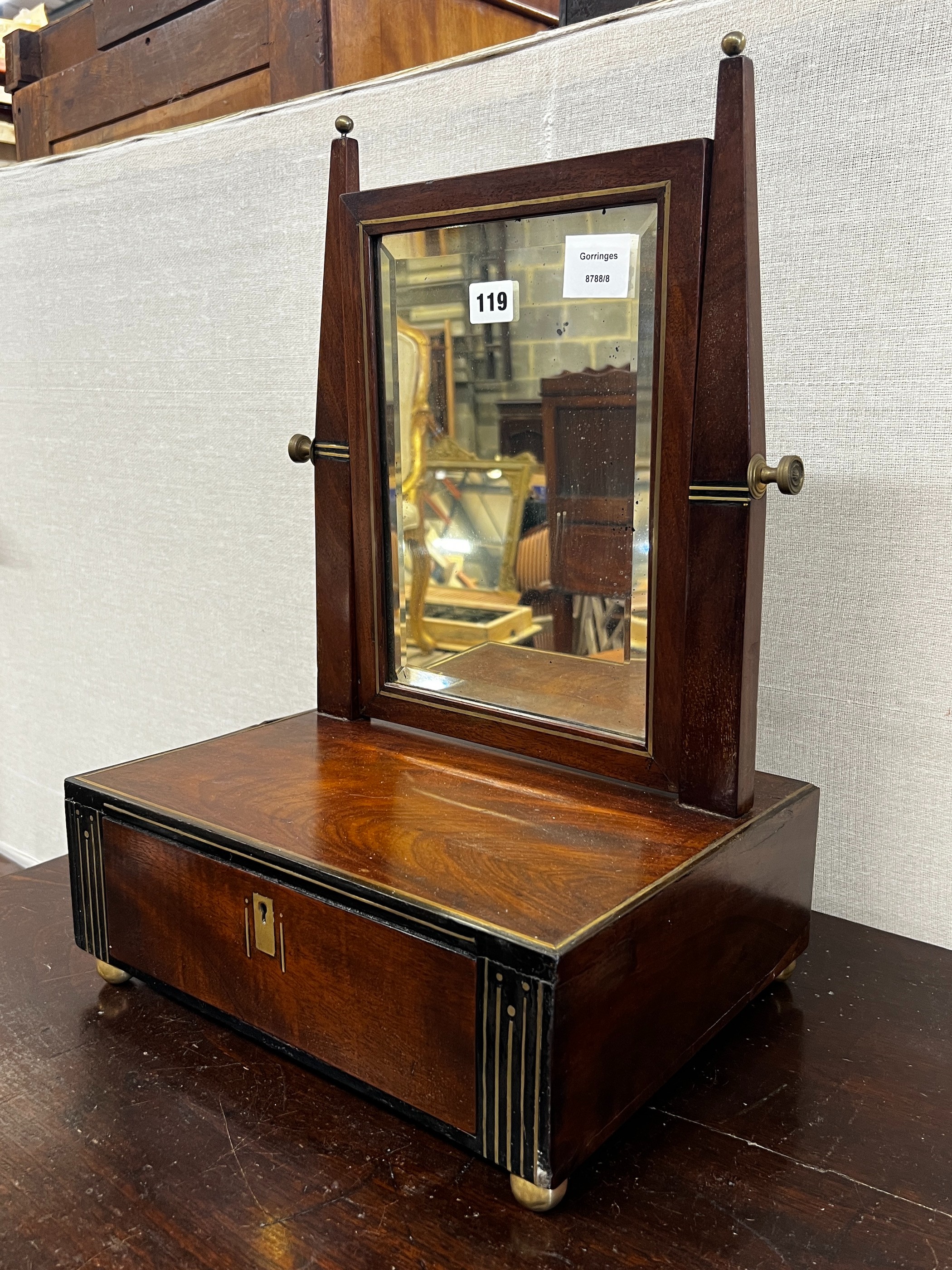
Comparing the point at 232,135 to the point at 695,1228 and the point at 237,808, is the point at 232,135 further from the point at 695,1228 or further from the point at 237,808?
A: the point at 695,1228

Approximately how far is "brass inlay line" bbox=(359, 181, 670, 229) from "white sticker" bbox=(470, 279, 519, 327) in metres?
0.05

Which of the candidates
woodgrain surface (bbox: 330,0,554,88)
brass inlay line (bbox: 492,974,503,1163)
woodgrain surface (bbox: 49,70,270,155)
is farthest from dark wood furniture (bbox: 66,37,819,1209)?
woodgrain surface (bbox: 49,70,270,155)

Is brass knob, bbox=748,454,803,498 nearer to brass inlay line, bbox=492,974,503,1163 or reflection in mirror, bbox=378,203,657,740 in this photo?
reflection in mirror, bbox=378,203,657,740

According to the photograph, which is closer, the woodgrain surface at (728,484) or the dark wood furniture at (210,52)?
the woodgrain surface at (728,484)

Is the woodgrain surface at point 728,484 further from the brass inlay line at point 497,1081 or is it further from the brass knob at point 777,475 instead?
A: the brass inlay line at point 497,1081

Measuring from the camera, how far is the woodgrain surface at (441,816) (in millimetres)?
666

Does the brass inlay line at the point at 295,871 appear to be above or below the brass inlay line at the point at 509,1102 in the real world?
above

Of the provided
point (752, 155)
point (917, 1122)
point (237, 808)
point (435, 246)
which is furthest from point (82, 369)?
point (917, 1122)

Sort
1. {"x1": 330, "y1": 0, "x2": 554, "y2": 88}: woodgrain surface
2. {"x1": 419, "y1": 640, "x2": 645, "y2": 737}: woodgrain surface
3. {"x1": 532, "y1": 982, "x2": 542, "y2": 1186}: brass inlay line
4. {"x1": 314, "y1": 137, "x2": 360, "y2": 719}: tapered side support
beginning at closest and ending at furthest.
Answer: {"x1": 532, "y1": 982, "x2": 542, "y2": 1186}: brass inlay line < {"x1": 419, "y1": 640, "x2": 645, "y2": 737}: woodgrain surface < {"x1": 314, "y1": 137, "x2": 360, "y2": 719}: tapered side support < {"x1": 330, "y1": 0, "x2": 554, "y2": 88}: woodgrain surface

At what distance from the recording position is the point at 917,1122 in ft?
2.33

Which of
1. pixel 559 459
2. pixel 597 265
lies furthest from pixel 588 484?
pixel 597 265

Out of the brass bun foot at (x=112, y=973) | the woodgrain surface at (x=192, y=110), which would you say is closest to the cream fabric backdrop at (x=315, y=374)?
the woodgrain surface at (x=192, y=110)

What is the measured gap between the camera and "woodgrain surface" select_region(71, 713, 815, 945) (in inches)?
26.2

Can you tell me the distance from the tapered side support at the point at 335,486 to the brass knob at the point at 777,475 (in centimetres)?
38
